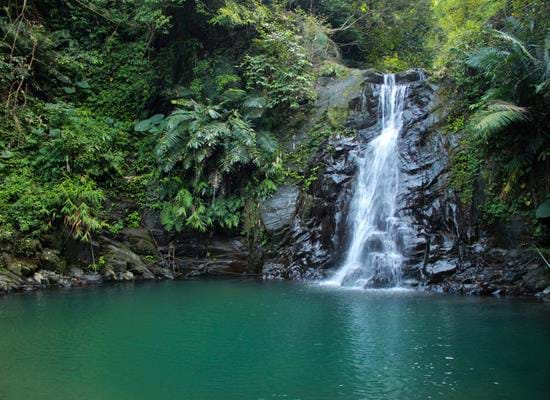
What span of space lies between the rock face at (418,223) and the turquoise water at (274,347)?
0.92 meters

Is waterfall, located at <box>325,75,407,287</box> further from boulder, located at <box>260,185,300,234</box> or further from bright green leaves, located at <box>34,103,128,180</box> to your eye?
bright green leaves, located at <box>34,103,128,180</box>

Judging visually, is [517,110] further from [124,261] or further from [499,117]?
[124,261]

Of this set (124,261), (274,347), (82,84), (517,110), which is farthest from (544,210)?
(82,84)

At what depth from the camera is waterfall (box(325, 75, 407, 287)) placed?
35.4 feet

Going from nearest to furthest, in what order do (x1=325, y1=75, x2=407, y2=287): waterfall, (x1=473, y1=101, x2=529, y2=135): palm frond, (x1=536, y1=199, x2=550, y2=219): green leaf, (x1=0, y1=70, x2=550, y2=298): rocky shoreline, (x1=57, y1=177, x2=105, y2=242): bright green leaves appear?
(x1=473, y1=101, x2=529, y2=135): palm frond < (x1=536, y1=199, x2=550, y2=219): green leaf < (x1=0, y1=70, x2=550, y2=298): rocky shoreline < (x1=325, y1=75, x2=407, y2=287): waterfall < (x1=57, y1=177, x2=105, y2=242): bright green leaves

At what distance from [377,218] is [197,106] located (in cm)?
563

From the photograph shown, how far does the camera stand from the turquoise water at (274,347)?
16.9 feet

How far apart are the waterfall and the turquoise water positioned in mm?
989

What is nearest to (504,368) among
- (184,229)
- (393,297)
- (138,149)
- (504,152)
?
(393,297)

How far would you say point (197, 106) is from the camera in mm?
13211

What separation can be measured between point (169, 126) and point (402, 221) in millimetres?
6301

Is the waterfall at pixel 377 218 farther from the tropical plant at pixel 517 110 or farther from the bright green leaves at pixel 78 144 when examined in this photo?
the bright green leaves at pixel 78 144

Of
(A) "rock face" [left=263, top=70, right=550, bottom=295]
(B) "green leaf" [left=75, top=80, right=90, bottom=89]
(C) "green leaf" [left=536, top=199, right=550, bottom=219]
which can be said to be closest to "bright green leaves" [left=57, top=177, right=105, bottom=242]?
(A) "rock face" [left=263, top=70, right=550, bottom=295]

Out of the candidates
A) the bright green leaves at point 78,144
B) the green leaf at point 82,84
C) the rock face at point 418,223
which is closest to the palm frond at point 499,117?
the rock face at point 418,223
